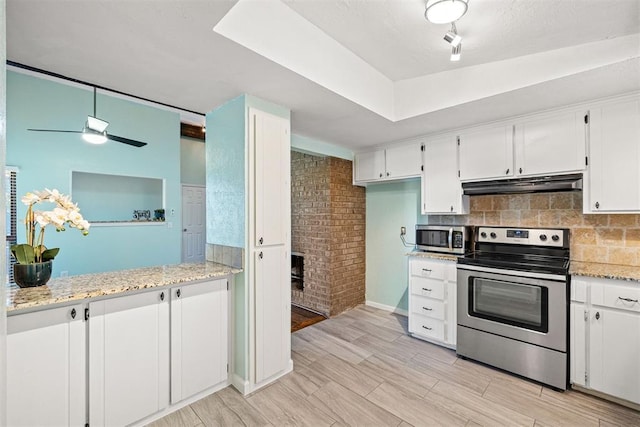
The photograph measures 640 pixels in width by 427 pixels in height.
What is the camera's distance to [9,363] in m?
1.41

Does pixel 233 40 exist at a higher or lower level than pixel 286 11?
lower

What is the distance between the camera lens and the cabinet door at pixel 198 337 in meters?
2.02

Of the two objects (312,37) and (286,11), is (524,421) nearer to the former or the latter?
(312,37)

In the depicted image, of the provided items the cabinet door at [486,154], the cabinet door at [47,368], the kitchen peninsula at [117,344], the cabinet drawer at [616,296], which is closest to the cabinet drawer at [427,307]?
the cabinet drawer at [616,296]

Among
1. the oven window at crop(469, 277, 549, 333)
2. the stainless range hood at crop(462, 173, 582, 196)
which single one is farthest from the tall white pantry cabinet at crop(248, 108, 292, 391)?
the stainless range hood at crop(462, 173, 582, 196)

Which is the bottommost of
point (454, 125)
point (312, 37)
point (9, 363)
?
point (9, 363)

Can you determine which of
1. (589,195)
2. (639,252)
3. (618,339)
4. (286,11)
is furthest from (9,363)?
(639,252)

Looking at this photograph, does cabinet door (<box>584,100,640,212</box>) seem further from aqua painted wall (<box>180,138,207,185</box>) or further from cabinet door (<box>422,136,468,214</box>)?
aqua painted wall (<box>180,138,207,185</box>)

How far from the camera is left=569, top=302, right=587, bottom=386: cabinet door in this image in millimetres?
2195

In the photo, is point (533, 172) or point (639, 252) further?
point (533, 172)

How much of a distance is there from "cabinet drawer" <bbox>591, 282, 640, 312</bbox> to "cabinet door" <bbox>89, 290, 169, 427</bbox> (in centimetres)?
314

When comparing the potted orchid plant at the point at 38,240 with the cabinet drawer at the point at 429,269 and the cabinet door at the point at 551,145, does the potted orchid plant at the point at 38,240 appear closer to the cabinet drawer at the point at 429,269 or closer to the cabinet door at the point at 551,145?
the cabinet drawer at the point at 429,269

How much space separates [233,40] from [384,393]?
2.63 m

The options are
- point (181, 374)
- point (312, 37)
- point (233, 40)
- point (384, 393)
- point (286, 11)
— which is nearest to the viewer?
point (233, 40)
